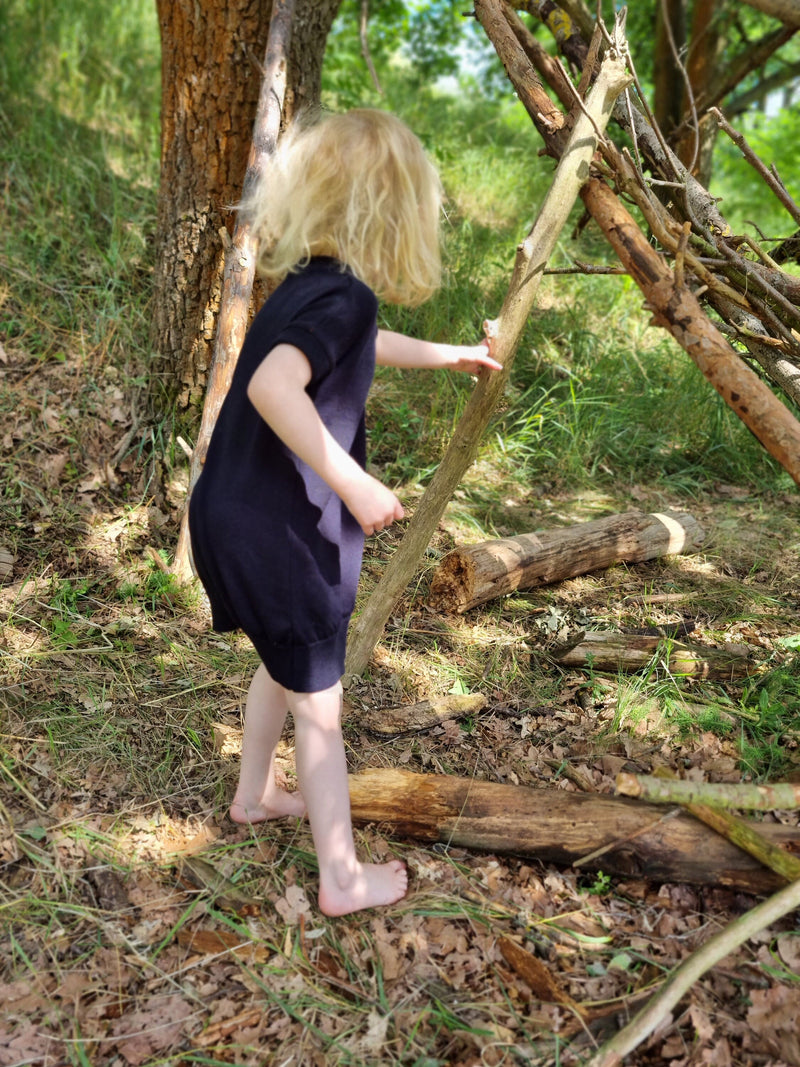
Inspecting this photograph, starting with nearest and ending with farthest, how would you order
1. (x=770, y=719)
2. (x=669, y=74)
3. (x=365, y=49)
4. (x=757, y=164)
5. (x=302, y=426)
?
(x=302, y=426) < (x=757, y=164) < (x=770, y=719) < (x=365, y=49) < (x=669, y=74)

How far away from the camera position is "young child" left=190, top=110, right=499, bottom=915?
1.69 m

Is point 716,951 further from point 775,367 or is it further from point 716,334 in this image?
point 775,367

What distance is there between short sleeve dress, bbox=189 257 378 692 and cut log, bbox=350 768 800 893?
24.2 inches

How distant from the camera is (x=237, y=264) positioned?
10.5 ft

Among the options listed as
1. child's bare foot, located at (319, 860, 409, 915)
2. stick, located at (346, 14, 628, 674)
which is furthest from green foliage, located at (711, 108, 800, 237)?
child's bare foot, located at (319, 860, 409, 915)

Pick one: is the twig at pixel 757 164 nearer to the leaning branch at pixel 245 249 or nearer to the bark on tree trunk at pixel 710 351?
the bark on tree trunk at pixel 710 351

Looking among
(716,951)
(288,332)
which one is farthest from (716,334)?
(716,951)

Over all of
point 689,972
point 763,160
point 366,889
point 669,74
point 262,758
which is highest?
point 763,160

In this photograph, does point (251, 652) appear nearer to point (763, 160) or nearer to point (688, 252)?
point (688, 252)

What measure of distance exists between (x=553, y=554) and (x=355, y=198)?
2097 mm

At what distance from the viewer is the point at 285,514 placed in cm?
182

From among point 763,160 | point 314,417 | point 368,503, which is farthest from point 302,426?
point 763,160

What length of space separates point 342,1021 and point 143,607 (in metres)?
1.82

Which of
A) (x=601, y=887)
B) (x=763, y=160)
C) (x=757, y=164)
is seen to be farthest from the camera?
(x=763, y=160)
